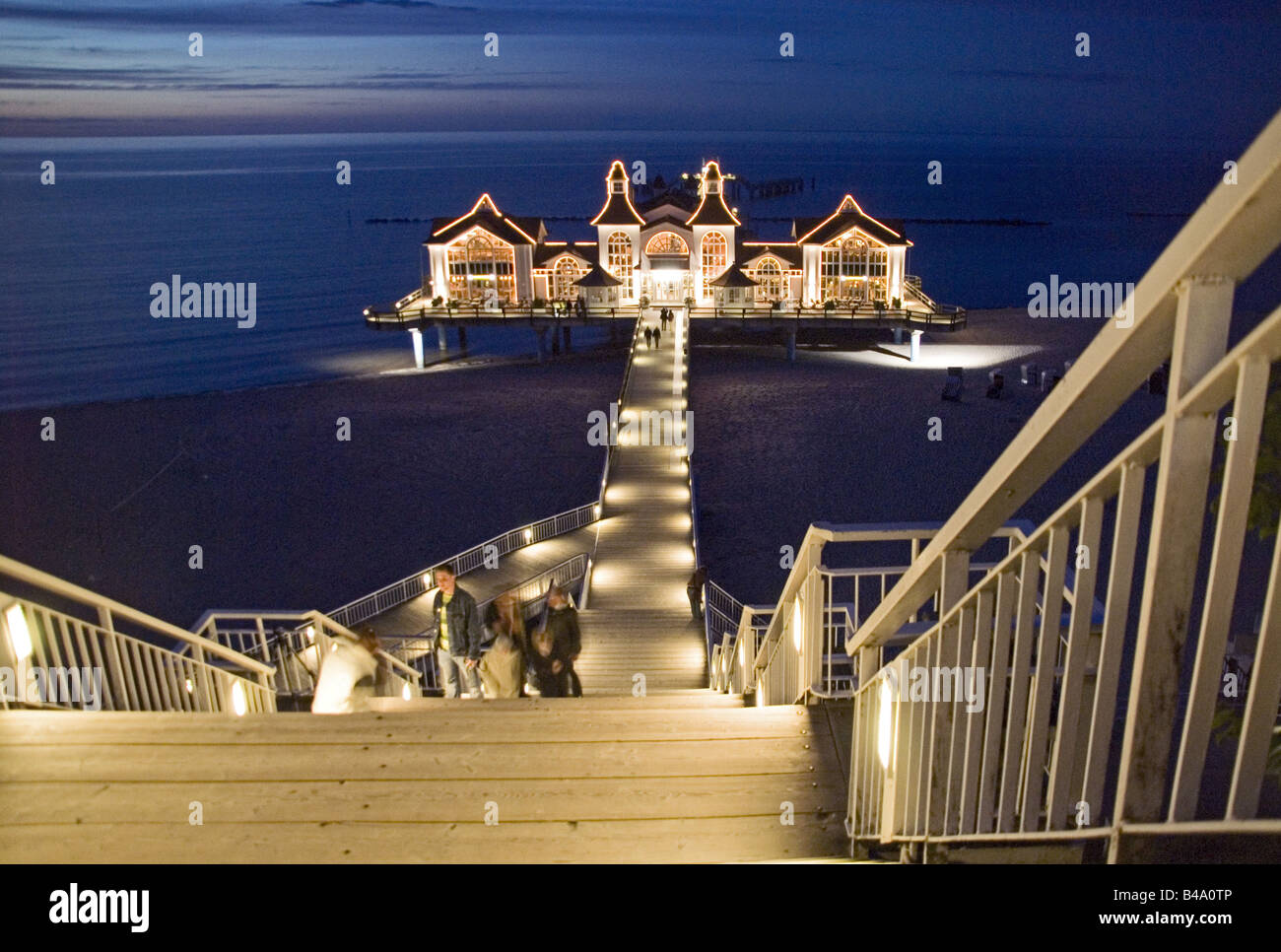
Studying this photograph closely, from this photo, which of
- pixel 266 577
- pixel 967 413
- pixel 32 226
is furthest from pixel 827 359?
pixel 32 226

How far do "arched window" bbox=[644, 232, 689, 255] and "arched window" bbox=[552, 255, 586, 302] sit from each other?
9.05 feet

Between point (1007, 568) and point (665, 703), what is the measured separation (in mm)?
3697

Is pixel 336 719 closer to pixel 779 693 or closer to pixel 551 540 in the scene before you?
pixel 779 693

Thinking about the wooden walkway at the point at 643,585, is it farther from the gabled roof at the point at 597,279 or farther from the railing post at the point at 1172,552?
the gabled roof at the point at 597,279

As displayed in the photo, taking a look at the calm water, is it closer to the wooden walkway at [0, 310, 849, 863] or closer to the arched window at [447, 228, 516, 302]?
the arched window at [447, 228, 516, 302]

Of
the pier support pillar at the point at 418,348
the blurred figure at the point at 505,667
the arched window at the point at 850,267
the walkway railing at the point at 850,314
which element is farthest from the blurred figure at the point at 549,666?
the arched window at the point at 850,267

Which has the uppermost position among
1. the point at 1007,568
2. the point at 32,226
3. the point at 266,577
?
the point at 32,226

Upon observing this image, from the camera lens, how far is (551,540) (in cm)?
1958

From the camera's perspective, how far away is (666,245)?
41.5 m

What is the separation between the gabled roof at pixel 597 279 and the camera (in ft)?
133

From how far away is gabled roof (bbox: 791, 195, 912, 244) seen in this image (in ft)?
130

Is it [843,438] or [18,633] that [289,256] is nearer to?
[843,438]

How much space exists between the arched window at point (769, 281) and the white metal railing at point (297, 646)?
27.4 metres
